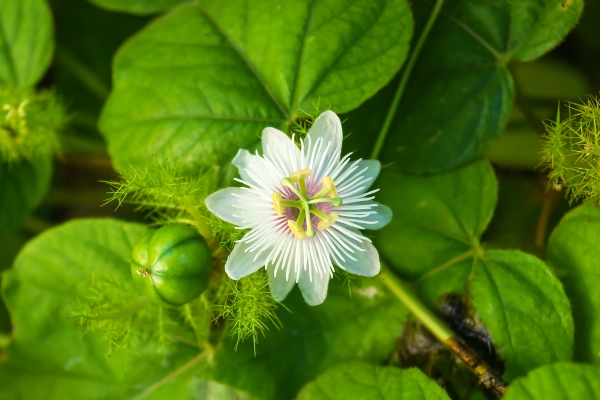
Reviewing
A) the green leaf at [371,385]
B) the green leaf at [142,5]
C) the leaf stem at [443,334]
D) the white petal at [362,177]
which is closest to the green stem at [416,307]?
the leaf stem at [443,334]

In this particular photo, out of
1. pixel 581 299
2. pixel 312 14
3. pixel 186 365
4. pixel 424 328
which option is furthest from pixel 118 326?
pixel 581 299

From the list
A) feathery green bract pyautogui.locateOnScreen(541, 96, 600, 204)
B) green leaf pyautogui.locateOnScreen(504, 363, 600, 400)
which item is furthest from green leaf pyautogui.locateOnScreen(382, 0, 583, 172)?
green leaf pyautogui.locateOnScreen(504, 363, 600, 400)

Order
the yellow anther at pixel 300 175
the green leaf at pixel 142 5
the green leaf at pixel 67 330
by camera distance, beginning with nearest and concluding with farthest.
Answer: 1. the yellow anther at pixel 300 175
2. the green leaf at pixel 67 330
3. the green leaf at pixel 142 5

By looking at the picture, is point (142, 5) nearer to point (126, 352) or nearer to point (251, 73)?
point (251, 73)

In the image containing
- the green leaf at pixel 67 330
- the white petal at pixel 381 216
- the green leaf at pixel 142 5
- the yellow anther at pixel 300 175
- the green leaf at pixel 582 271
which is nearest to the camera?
the yellow anther at pixel 300 175

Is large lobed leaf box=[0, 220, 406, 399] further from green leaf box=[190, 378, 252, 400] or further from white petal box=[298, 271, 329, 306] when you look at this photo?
white petal box=[298, 271, 329, 306]

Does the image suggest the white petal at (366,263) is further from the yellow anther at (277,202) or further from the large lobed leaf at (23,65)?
the large lobed leaf at (23,65)
